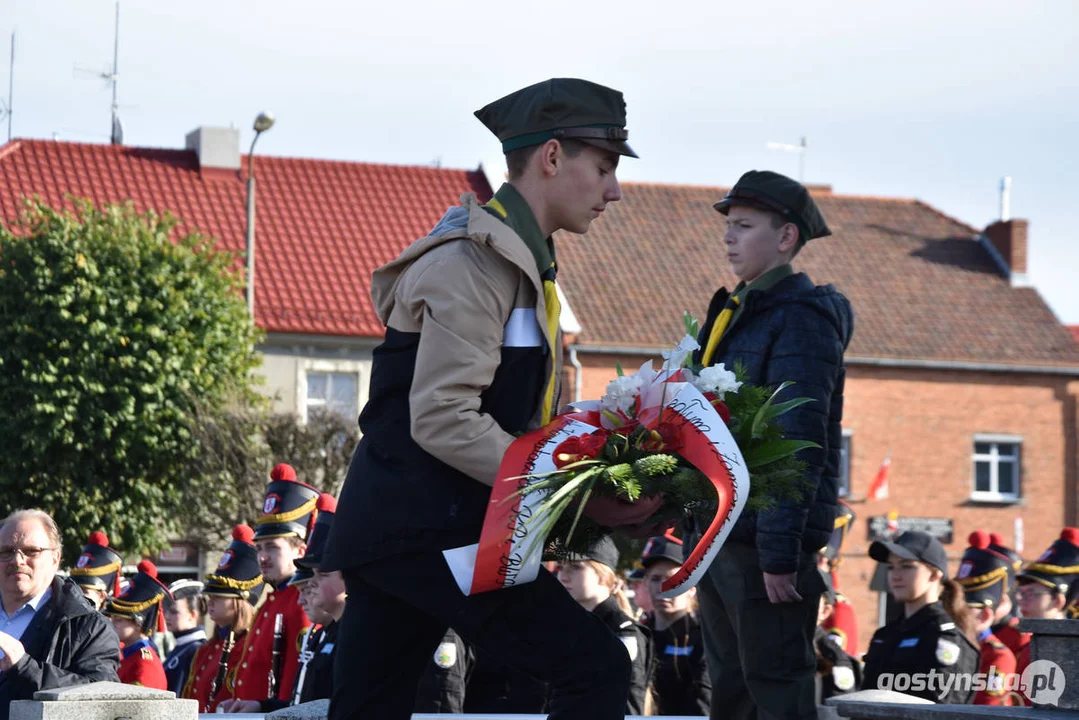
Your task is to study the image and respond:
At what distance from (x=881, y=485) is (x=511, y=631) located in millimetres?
35195

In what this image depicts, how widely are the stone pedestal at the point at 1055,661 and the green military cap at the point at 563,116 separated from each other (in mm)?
2503

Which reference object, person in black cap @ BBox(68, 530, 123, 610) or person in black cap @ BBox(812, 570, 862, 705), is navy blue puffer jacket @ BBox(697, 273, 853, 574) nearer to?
person in black cap @ BBox(812, 570, 862, 705)

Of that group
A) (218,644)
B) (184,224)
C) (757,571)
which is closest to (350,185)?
(184,224)

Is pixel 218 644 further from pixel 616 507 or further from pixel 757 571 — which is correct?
pixel 616 507

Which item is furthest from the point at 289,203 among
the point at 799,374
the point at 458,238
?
the point at 458,238

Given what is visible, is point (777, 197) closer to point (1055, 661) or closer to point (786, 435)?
point (786, 435)

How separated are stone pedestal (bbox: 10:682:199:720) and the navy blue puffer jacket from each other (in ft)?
8.54

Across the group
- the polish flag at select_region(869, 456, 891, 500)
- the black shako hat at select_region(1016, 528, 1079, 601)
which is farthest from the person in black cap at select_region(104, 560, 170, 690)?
the polish flag at select_region(869, 456, 891, 500)

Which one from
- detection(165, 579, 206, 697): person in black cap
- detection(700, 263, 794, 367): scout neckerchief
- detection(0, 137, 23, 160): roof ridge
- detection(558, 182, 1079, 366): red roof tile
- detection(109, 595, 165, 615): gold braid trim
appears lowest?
detection(165, 579, 206, 697): person in black cap

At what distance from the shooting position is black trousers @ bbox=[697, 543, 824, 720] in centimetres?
578

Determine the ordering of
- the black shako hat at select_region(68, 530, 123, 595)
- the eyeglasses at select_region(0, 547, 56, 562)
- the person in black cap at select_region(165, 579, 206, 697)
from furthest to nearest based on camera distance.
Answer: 1. the black shako hat at select_region(68, 530, 123, 595)
2. the person in black cap at select_region(165, 579, 206, 697)
3. the eyeglasses at select_region(0, 547, 56, 562)

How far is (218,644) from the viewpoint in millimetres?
11016

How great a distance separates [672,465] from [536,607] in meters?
0.49

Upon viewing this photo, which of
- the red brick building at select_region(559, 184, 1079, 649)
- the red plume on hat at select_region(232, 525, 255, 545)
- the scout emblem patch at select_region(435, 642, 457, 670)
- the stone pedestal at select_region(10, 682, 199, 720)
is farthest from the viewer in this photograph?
the red brick building at select_region(559, 184, 1079, 649)
